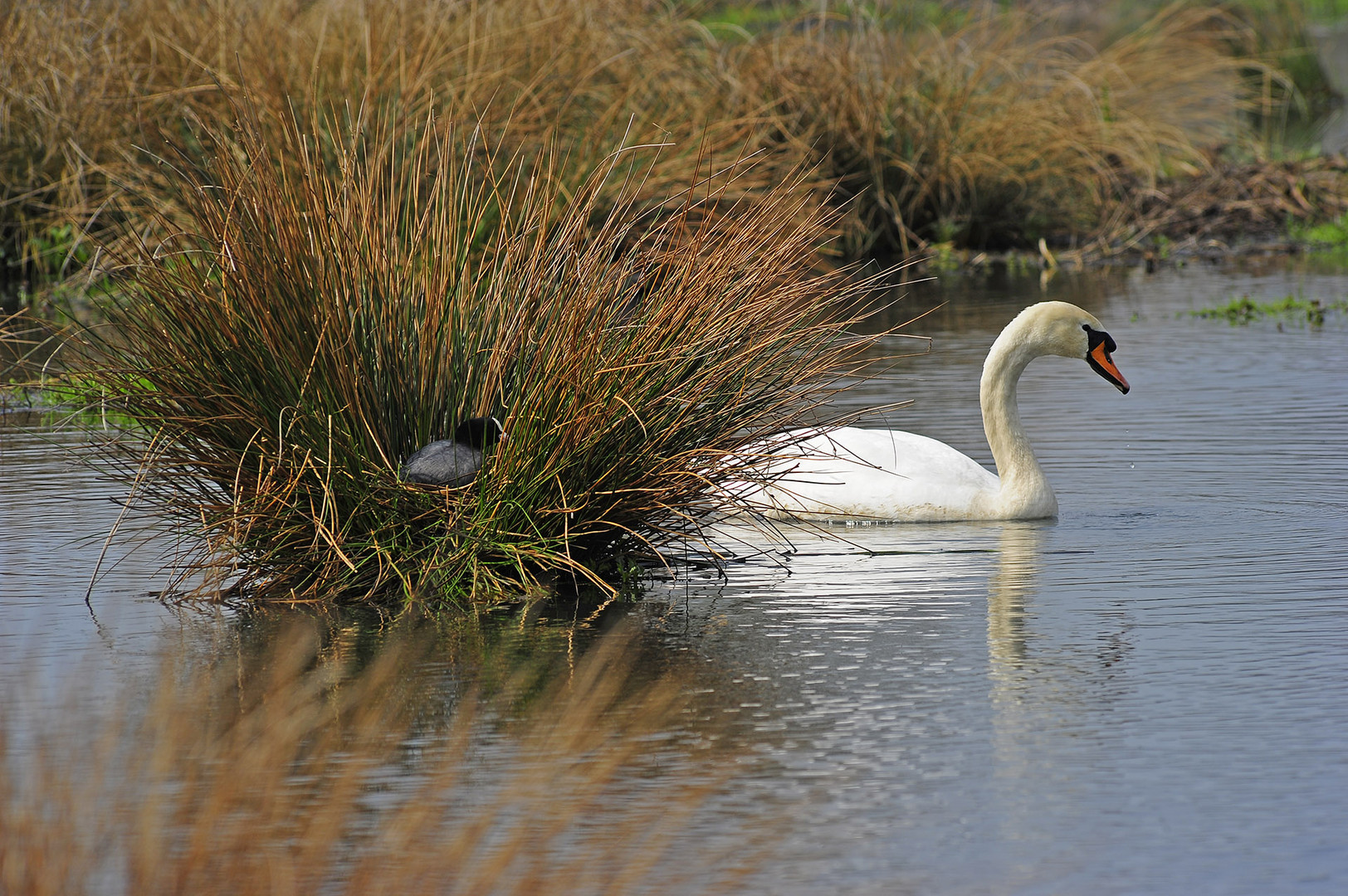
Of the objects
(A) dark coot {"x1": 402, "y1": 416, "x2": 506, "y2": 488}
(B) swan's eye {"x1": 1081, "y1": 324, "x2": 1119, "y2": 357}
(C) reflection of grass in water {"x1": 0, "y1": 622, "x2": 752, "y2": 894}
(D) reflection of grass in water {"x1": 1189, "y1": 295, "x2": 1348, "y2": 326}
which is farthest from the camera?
(D) reflection of grass in water {"x1": 1189, "y1": 295, "x2": 1348, "y2": 326}

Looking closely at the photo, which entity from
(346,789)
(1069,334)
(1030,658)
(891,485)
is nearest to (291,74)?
(1069,334)

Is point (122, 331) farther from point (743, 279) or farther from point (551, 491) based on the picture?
point (743, 279)

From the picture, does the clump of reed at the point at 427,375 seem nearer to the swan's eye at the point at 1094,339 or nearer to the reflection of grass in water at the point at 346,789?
the reflection of grass in water at the point at 346,789

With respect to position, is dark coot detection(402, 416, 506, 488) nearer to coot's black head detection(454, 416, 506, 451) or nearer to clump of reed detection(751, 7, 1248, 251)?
coot's black head detection(454, 416, 506, 451)

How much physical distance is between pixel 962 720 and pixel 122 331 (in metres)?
3.64

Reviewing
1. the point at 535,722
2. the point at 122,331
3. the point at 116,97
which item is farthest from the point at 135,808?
the point at 116,97

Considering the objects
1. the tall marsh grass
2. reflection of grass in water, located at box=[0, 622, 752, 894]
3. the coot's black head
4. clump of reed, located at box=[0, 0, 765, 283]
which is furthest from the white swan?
clump of reed, located at box=[0, 0, 765, 283]

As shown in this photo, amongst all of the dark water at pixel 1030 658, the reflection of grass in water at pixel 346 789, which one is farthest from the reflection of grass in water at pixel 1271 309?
the reflection of grass in water at pixel 346 789

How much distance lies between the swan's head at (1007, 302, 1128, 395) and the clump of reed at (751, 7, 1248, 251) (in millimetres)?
9758

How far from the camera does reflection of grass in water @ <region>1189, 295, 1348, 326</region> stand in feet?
48.9

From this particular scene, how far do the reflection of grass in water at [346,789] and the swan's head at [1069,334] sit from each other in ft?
11.0

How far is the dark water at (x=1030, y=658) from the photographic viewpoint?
4629 millimetres

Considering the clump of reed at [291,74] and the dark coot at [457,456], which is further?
the clump of reed at [291,74]

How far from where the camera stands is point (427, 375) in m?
7.38
